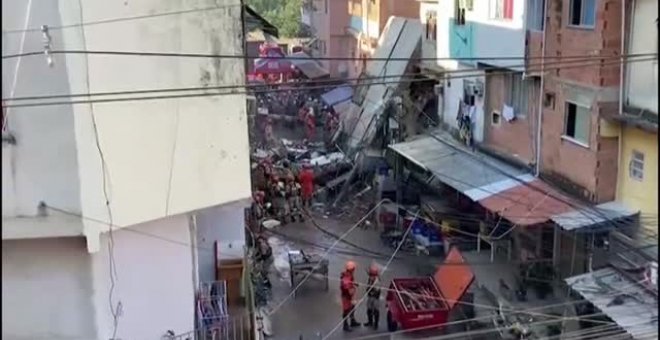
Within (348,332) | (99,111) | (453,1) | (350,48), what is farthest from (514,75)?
(350,48)

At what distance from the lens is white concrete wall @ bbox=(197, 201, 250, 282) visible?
12.2m

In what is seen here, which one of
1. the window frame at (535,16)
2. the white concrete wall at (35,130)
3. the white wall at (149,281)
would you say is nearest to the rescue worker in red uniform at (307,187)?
the window frame at (535,16)

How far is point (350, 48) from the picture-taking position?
42.1 m

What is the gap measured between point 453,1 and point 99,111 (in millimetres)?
15155

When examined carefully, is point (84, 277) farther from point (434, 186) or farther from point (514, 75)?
point (434, 186)

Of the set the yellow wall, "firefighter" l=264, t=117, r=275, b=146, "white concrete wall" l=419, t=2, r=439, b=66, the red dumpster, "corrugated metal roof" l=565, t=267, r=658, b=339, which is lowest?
the red dumpster

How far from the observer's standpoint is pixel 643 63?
42.7 feet

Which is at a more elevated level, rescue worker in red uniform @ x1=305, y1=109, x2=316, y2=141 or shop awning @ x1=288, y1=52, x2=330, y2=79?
shop awning @ x1=288, y1=52, x2=330, y2=79

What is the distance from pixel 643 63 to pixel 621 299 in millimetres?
3974

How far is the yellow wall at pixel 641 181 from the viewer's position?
13.0m

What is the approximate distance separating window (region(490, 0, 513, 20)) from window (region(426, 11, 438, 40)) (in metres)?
4.56

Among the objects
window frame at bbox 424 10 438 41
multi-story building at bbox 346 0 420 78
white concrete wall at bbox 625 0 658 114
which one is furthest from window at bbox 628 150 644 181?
multi-story building at bbox 346 0 420 78

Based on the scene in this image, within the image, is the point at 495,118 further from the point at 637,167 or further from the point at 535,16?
the point at 637,167

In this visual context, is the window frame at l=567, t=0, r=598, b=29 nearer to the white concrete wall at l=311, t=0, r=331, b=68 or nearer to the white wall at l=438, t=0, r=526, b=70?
the white wall at l=438, t=0, r=526, b=70
